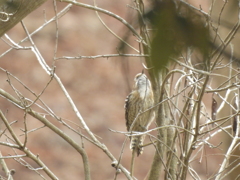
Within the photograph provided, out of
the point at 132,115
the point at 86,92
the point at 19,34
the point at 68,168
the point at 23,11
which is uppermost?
the point at 19,34

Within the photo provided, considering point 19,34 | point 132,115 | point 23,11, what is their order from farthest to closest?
1. point 19,34
2. point 132,115
3. point 23,11

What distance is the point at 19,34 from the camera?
8430 mm

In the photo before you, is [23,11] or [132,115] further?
[132,115]

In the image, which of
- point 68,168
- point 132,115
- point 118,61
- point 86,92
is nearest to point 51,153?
point 68,168

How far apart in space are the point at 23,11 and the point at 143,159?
6.98m

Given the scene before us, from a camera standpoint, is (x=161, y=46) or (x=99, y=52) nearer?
(x=161, y=46)

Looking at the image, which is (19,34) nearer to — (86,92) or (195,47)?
(86,92)

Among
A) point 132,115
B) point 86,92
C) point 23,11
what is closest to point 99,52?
point 86,92

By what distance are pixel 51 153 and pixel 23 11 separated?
6677 millimetres

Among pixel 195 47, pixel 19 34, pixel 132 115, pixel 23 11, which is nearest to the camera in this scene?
pixel 195 47

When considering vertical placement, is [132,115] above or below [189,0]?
above

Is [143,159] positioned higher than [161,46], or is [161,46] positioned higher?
[143,159]

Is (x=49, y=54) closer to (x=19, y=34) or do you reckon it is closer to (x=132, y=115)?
(x=19, y=34)

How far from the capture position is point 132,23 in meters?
0.93
